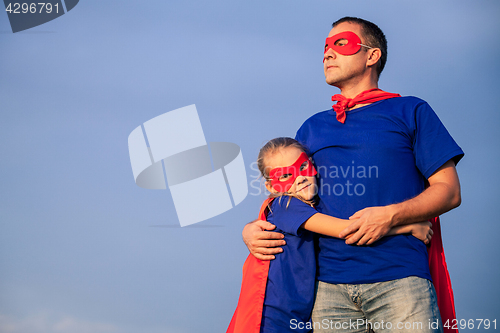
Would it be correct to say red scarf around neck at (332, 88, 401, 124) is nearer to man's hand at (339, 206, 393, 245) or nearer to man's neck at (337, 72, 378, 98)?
man's neck at (337, 72, 378, 98)

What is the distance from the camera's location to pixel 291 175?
9.12ft

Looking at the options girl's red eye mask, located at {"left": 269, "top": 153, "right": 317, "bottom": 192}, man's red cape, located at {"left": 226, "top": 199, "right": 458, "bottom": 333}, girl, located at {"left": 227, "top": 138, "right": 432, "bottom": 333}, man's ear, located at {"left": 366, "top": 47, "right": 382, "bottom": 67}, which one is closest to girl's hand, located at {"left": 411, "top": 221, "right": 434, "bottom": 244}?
girl, located at {"left": 227, "top": 138, "right": 432, "bottom": 333}

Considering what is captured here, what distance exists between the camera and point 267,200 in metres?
2.91

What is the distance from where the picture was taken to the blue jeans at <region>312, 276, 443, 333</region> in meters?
2.24

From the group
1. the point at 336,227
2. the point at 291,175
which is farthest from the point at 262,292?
the point at 291,175

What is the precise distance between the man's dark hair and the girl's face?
994 millimetres

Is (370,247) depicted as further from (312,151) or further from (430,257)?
(312,151)

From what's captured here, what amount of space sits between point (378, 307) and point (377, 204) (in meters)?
0.57

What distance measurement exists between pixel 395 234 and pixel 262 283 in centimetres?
84

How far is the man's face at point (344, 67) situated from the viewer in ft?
9.89

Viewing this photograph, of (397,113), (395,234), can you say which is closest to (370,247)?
(395,234)

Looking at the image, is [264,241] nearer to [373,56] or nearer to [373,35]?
[373,56]

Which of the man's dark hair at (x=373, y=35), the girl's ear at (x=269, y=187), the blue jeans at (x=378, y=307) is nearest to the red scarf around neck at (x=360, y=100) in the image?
the man's dark hair at (x=373, y=35)

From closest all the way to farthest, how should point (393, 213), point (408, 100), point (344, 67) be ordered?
point (393, 213) → point (408, 100) → point (344, 67)
